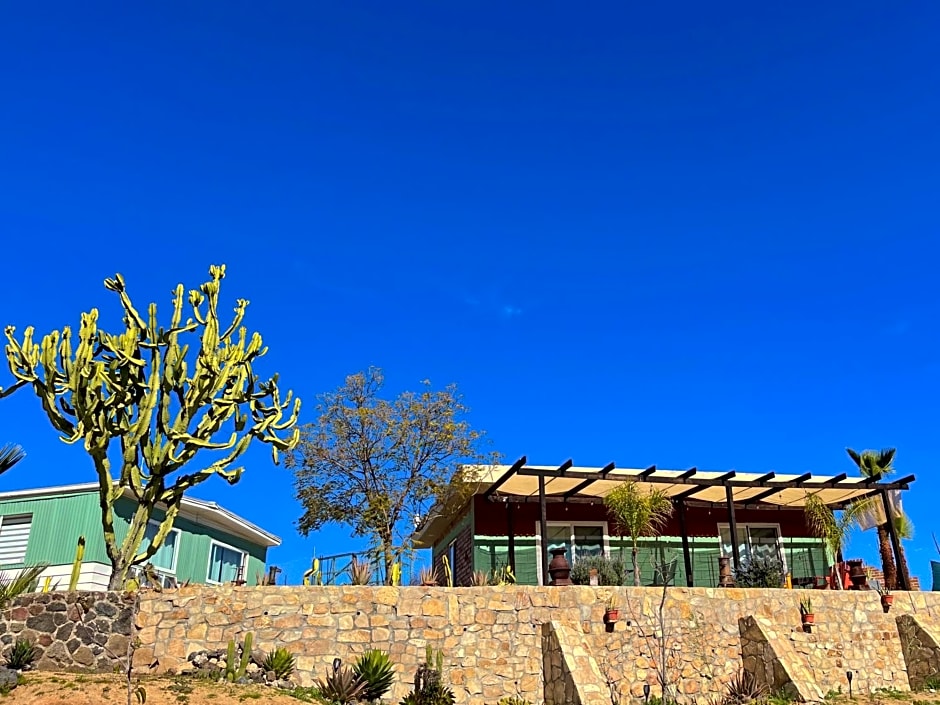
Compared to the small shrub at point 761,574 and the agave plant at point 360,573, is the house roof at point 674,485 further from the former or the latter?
the agave plant at point 360,573

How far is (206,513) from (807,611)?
55.9 ft

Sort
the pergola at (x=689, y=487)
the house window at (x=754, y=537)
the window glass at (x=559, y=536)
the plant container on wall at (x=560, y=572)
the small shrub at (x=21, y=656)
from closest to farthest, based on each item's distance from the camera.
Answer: the small shrub at (x=21, y=656)
the plant container on wall at (x=560, y=572)
the pergola at (x=689, y=487)
the window glass at (x=559, y=536)
the house window at (x=754, y=537)

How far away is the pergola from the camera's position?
1912 cm

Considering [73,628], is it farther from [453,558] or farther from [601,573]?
[453,558]

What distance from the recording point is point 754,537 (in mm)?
24062

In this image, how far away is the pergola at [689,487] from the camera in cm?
1912

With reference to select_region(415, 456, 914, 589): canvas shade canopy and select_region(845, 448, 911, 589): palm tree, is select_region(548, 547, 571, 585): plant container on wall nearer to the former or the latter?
select_region(415, 456, 914, 589): canvas shade canopy

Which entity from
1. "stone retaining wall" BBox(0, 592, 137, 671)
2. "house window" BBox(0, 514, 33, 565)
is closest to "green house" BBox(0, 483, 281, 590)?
"house window" BBox(0, 514, 33, 565)

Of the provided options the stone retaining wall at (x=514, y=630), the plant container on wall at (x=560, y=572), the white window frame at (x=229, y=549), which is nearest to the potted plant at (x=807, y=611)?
the stone retaining wall at (x=514, y=630)

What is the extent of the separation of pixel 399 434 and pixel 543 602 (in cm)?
821

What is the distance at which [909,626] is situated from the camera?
1712 centimetres

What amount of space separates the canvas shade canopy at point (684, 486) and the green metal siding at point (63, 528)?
9.11 metres

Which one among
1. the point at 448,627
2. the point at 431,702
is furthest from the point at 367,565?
the point at 431,702

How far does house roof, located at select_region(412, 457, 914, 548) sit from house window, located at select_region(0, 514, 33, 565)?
10.7 meters
